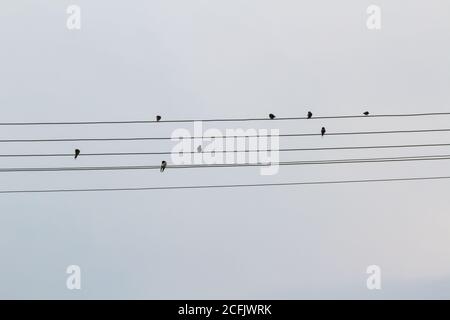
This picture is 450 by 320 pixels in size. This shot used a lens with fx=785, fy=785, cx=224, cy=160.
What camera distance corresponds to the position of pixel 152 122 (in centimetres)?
1961
